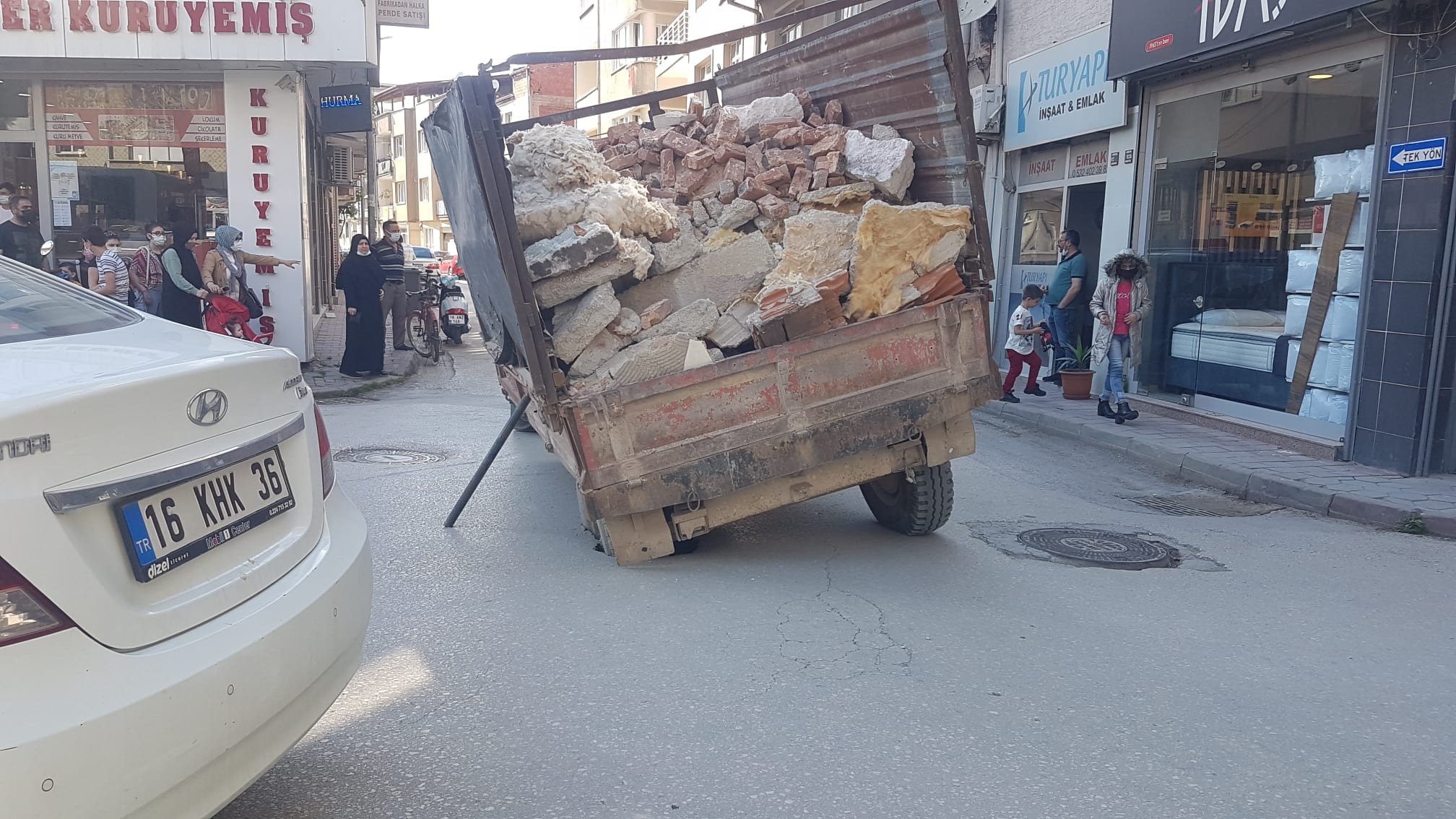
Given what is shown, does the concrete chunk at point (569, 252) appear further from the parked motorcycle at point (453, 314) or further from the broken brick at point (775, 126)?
the parked motorcycle at point (453, 314)

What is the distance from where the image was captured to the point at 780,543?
5969 millimetres

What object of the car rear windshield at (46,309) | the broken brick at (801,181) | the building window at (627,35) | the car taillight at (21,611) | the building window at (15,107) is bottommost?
the car taillight at (21,611)

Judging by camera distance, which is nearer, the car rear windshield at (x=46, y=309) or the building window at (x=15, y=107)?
the car rear windshield at (x=46, y=309)

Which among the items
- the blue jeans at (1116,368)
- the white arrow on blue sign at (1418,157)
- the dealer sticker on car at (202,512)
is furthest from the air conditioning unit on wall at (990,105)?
the dealer sticker on car at (202,512)

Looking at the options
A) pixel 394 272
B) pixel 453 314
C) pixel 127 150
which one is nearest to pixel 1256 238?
pixel 394 272

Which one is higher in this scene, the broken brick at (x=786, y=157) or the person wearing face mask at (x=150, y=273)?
the broken brick at (x=786, y=157)

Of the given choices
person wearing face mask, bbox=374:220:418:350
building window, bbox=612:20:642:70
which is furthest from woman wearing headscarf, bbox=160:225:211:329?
building window, bbox=612:20:642:70

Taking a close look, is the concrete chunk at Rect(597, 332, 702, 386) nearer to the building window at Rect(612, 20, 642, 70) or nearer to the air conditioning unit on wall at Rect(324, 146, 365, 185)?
the air conditioning unit on wall at Rect(324, 146, 365, 185)

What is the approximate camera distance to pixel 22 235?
11.6 m

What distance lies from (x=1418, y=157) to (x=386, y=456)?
8043mm

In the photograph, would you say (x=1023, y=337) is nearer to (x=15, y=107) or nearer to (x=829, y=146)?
(x=829, y=146)

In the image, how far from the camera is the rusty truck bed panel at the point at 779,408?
199 inches

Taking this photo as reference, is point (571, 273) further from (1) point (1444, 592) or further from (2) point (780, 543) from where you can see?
(1) point (1444, 592)

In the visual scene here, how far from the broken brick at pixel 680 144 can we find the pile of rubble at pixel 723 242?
2 centimetres
